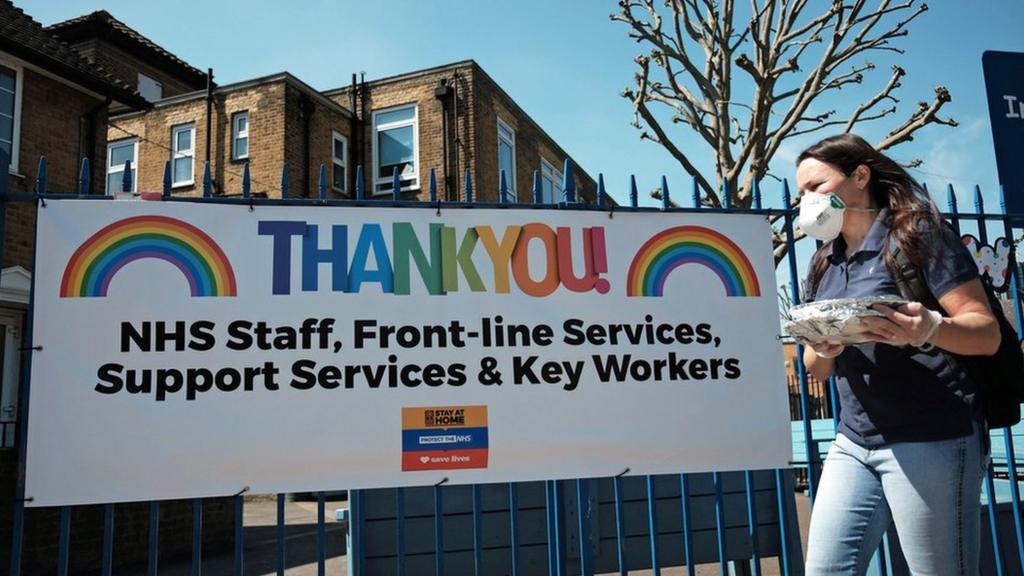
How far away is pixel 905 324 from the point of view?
6.74 ft

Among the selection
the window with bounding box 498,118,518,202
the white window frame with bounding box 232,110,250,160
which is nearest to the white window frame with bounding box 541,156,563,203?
the window with bounding box 498,118,518,202

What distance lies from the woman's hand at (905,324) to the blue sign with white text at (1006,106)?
9.21ft

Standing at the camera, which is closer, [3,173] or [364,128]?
[3,173]

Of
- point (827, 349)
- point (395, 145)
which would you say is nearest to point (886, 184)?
point (827, 349)

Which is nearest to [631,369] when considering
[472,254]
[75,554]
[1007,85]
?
[472,254]

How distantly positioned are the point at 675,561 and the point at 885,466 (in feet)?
7.41

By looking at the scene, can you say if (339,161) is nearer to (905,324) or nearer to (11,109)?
(11,109)

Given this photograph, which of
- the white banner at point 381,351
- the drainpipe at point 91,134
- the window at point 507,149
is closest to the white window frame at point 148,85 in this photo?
the window at point 507,149

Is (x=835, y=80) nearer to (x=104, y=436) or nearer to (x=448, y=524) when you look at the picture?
(x=448, y=524)

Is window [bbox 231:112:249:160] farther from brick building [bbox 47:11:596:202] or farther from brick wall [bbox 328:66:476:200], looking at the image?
brick wall [bbox 328:66:476:200]

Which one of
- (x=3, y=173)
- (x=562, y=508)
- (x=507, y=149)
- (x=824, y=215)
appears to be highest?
(x=507, y=149)

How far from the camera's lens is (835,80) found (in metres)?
12.5

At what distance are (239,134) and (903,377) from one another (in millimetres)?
18373

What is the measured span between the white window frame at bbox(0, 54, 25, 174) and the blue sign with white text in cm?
1060
